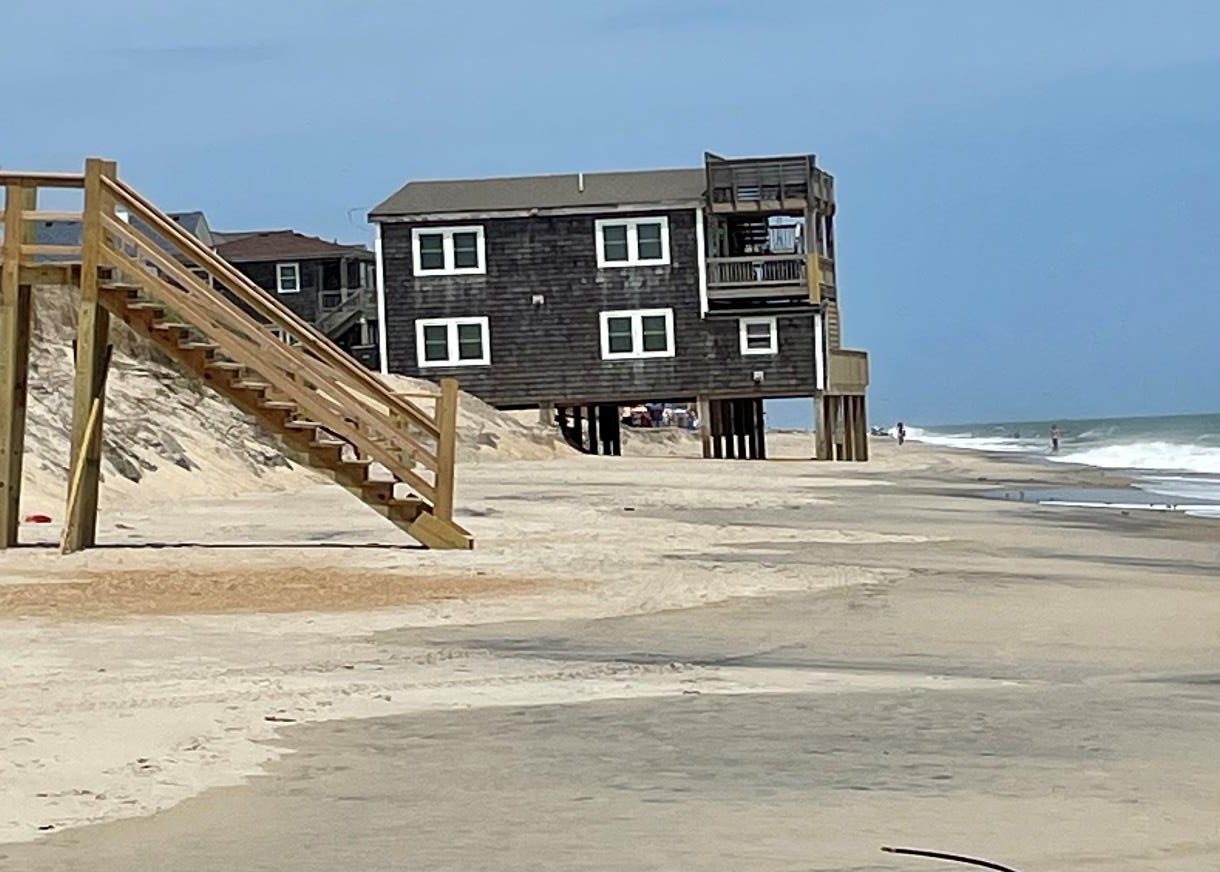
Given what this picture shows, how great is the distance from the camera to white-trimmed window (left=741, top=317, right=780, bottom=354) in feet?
177

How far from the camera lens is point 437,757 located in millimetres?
8328

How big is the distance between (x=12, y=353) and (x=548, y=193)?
3558 cm

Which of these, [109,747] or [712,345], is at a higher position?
[712,345]

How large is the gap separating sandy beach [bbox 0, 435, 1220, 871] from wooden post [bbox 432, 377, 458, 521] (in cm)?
55

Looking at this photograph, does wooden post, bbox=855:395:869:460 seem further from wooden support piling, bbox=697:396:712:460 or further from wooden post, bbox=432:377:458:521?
wooden post, bbox=432:377:458:521

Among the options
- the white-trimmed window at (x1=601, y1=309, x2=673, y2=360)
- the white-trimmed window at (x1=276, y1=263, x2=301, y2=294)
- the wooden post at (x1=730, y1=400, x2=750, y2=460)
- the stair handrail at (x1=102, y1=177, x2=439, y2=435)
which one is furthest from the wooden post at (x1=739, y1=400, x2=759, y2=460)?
the stair handrail at (x1=102, y1=177, x2=439, y2=435)

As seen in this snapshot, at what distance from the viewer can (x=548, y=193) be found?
55.0 m

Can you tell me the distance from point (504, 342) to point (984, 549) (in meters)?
33.5

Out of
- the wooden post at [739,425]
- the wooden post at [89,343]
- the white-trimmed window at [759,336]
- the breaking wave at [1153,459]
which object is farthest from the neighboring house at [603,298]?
the wooden post at [89,343]

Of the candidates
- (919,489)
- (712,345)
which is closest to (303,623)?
(919,489)

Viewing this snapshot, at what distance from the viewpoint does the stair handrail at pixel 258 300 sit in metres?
19.7

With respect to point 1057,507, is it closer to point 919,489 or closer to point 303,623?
point 919,489

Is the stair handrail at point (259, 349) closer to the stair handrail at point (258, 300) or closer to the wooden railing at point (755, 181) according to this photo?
the stair handrail at point (258, 300)

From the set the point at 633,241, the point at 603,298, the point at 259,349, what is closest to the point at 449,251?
the point at 603,298
